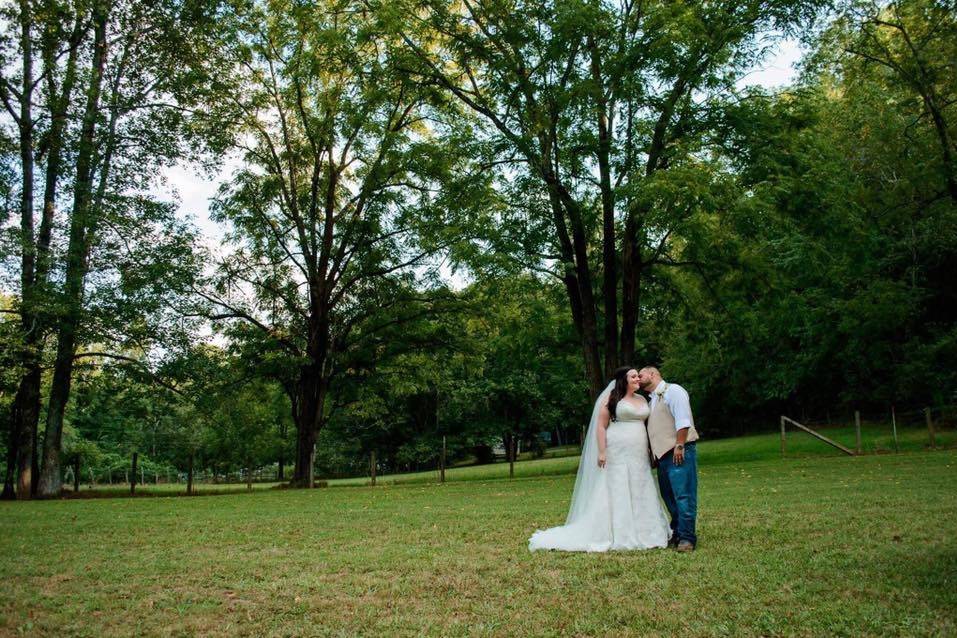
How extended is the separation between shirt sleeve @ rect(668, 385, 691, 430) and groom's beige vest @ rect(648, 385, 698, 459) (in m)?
0.15

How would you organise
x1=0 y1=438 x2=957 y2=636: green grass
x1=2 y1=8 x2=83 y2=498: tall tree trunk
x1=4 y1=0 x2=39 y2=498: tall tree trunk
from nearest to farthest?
x1=0 y1=438 x2=957 y2=636: green grass, x1=4 y1=0 x2=39 y2=498: tall tree trunk, x1=2 y1=8 x2=83 y2=498: tall tree trunk

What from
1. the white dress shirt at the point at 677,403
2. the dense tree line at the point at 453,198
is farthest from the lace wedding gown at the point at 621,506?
the dense tree line at the point at 453,198

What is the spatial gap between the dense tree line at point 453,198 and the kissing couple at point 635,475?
922 cm

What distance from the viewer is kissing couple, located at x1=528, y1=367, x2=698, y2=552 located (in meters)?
8.03

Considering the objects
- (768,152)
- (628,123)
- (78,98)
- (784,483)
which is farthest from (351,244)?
(784,483)

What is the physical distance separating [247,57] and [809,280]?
2713 centimetres

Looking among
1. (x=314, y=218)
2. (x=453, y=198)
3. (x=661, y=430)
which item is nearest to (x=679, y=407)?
(x=661, y=430)

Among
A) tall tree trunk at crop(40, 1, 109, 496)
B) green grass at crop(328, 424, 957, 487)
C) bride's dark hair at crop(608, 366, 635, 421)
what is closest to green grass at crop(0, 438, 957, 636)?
bride's dark hair at crop(608, 366, 635, 421)

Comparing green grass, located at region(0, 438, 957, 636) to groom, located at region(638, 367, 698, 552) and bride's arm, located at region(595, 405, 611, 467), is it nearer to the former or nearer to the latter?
groom, located at region(638, 367, 698, 552)

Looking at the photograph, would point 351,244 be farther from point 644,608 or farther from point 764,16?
point 644,608

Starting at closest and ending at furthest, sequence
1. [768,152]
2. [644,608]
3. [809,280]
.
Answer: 1. [644,608]
2. [768,152]
3. [809,280]

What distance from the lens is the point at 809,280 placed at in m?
35.2

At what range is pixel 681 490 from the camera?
7926mm

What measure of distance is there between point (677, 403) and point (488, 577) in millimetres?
3030
